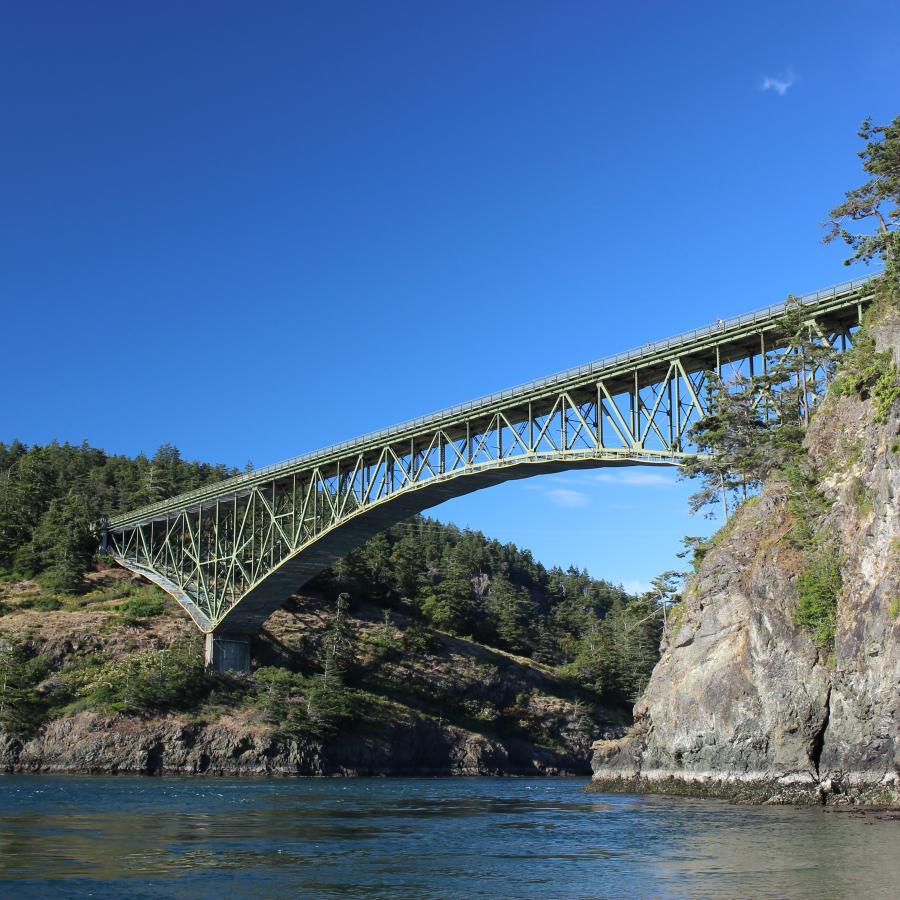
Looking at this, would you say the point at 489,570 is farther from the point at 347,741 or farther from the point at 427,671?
the point at 347,741

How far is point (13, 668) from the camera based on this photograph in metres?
73.3

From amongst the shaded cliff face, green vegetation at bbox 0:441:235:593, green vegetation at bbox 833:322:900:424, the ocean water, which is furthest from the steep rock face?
green vegetation at bbox 833:322:900:424

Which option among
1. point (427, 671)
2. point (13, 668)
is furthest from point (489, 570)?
point (13, 668)

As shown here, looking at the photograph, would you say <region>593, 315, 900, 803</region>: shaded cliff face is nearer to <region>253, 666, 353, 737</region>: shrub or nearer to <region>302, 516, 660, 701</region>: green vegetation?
<region>302, 516, 660, 701</region>: green vegetation

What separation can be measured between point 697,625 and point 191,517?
196 ft

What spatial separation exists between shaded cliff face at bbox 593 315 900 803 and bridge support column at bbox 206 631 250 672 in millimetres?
43182

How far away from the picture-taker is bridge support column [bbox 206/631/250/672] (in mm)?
82875

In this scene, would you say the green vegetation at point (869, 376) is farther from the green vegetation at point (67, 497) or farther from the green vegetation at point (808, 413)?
the green vegetation at point (67, 497)

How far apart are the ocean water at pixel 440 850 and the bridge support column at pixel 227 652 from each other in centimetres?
3908

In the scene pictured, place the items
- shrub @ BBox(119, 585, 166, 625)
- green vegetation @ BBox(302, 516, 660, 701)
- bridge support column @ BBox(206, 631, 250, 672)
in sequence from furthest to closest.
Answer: green vegetation @ BBox(302, 516, 660, 701) → shrub @ BBox(119, 585, 166, 625) → bridge support column @ BBox(206, 631, 250, 672)

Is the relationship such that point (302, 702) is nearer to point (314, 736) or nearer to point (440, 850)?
point (314, 736)

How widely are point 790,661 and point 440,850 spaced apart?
640 inches

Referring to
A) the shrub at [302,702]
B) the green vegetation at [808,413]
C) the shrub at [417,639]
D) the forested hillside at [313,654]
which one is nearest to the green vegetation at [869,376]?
the green vegetation at [808,413]

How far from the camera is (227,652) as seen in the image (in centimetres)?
8388
